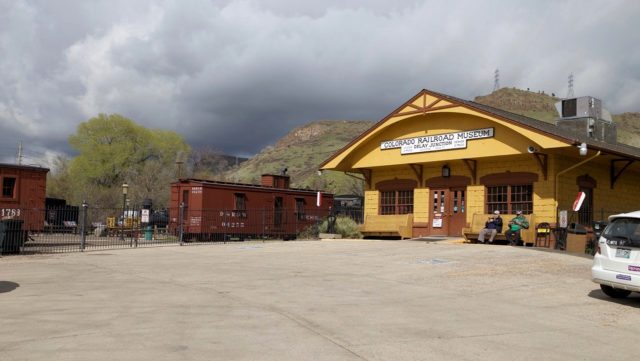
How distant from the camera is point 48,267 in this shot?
48.7 feet

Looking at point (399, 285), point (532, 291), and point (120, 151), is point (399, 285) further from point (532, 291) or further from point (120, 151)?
point (120, 151)

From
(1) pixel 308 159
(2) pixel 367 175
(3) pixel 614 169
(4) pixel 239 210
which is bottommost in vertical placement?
(4) pixel 239 210

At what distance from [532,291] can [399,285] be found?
8.44ft

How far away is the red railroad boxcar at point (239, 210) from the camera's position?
27875 mm

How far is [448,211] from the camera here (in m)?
23.5

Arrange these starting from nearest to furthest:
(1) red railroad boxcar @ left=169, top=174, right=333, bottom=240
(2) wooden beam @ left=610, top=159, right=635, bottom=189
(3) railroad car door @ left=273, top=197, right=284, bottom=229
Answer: (2) wooden beam @ left=610, top=159, right=635, bottom=189
(1) red railroad boxcar @ left=169, top=174, right=333, bottom=240
(3) railroad car door @ left=273, top=197, right=284, bottom=229

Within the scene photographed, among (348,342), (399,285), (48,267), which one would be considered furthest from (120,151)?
(348,342)

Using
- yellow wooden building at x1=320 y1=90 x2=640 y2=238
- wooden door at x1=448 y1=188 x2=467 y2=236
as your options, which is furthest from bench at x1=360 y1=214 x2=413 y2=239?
wooden door at x1=448 y1=188 x2=467 y2=236

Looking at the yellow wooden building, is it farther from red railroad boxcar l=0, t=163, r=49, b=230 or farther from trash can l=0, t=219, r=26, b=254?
trash can l=0, t=219, r=26, b=254

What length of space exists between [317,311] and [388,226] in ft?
53.0

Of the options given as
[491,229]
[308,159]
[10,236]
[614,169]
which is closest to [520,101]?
[308,159]

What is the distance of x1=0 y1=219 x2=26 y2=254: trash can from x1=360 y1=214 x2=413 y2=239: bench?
45.0 ft

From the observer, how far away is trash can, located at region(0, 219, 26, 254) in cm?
1831

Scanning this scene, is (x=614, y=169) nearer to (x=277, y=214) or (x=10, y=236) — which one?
(x=277, y=214)
